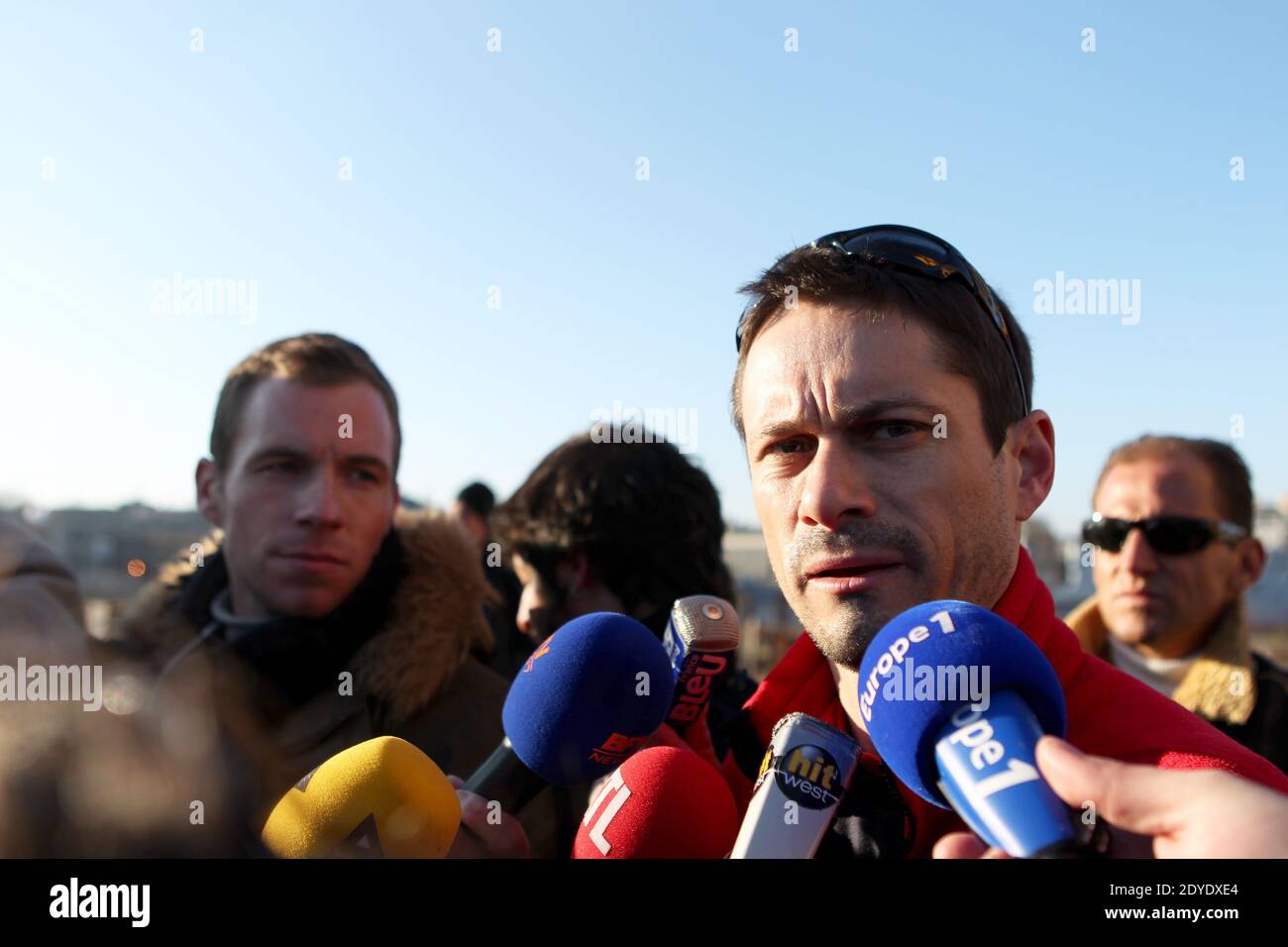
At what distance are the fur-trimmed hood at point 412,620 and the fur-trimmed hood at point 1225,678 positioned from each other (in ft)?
8.49

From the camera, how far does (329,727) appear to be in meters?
3.09

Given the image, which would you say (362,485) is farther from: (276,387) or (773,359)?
(773,359)

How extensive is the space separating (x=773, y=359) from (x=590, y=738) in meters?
0.81

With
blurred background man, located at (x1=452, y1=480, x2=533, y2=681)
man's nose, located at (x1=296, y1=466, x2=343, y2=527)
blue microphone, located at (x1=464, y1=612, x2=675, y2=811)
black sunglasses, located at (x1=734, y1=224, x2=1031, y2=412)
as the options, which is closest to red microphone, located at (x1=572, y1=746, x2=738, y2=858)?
blue microphone, located at (x1=464, y1=612, x2=675, y2=811)

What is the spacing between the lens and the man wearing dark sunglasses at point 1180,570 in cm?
398

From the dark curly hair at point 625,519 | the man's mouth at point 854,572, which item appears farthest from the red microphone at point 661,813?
the dark curly hair at point 625,519

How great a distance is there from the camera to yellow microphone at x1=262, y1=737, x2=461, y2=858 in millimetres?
1559

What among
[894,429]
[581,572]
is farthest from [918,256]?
[581,572]

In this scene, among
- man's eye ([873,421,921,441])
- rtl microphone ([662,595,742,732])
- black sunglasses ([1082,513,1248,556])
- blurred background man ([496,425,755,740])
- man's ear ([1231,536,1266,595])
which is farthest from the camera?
man's ear ([1231,536,1266,595])

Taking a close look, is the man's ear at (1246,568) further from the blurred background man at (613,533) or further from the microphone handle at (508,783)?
the microphone handle at (508,783)

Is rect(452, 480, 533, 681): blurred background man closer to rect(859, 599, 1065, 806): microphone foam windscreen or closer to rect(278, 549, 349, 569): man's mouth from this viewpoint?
rect(278, 549, 349, 569): man's mouth

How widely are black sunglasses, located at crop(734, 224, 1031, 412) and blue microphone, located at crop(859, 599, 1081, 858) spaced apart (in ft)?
2.61

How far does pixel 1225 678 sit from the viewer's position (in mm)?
3859

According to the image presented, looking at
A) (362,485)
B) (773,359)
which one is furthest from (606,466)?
(773,359)
